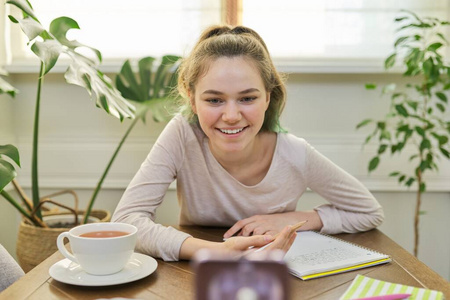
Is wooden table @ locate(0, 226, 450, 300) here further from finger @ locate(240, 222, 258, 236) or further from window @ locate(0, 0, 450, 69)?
window @ locate(0, 0, 450, 69)

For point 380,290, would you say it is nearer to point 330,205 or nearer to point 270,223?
point 270,223

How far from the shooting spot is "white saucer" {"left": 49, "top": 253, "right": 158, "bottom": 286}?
0.92 metres

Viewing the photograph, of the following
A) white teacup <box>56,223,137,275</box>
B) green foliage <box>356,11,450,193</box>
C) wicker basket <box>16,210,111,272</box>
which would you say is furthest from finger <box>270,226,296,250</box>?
green foliage <box>356,11,450,193</box>

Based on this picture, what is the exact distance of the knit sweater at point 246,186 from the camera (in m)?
1.50

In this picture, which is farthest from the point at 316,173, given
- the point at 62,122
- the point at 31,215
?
the point at 62,122

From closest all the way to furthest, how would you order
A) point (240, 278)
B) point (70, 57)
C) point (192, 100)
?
point (240, 278) → point (70, 57) → point (192, 100)

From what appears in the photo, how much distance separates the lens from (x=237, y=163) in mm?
1576

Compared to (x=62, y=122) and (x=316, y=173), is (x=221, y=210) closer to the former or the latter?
(x=316, y=173)

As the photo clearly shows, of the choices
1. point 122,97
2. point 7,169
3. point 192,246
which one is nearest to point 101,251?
point 192,246

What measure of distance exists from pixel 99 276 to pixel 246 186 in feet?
2.18

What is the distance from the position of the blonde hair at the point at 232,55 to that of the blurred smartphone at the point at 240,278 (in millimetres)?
1010

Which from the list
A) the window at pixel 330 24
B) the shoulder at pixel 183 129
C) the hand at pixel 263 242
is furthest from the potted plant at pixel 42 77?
the window at pixel 330 24

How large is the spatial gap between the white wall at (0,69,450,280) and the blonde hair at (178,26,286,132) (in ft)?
2.65

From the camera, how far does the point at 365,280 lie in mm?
938
